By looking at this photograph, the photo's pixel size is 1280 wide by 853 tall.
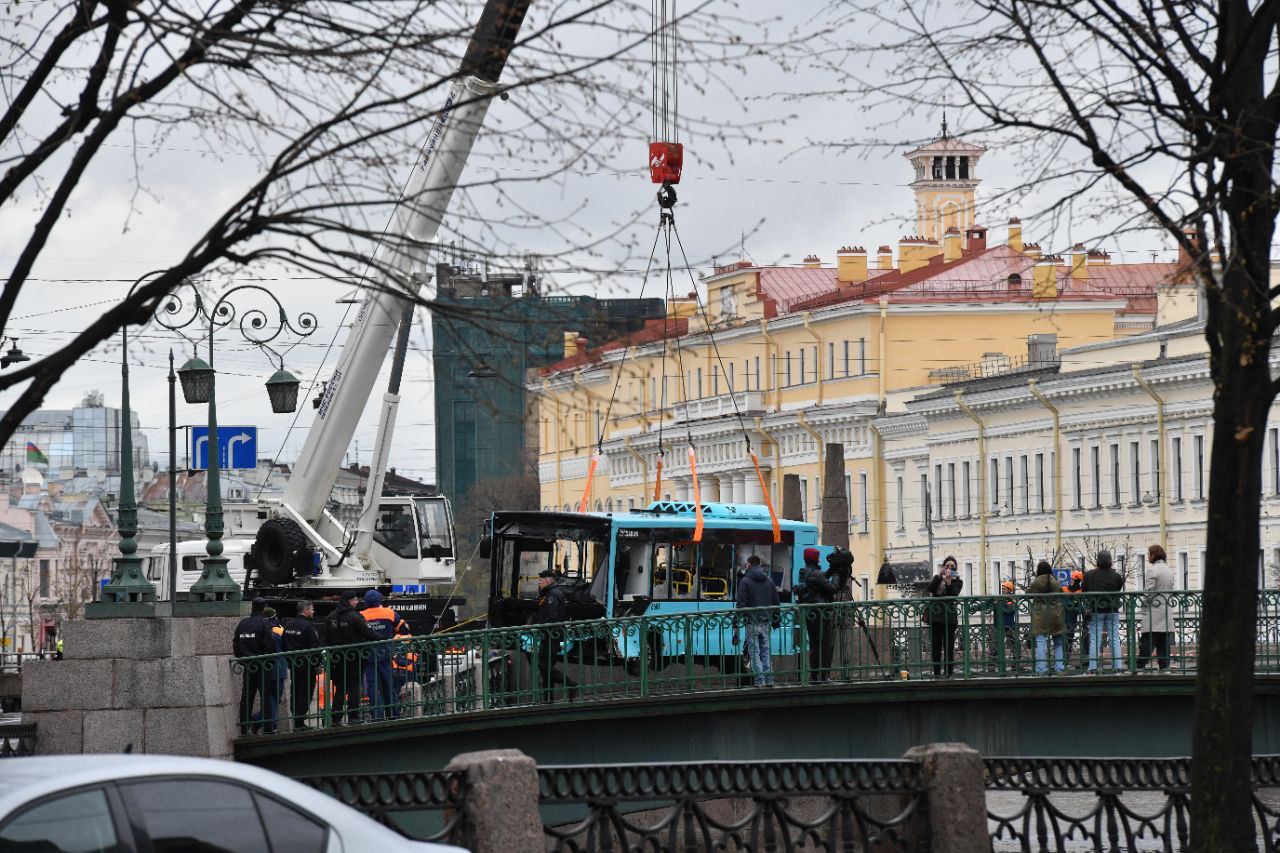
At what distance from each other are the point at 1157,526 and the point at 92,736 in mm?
52106

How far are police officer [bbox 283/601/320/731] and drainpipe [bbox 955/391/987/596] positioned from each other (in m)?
56.9

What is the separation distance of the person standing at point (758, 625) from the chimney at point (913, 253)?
246 ft

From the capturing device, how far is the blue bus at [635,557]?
101 feet

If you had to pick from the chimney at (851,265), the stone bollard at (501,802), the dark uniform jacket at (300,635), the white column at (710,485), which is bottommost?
the stone bollard at (501,802)

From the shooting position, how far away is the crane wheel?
118 feet

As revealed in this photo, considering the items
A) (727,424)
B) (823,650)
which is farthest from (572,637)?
(727,424)

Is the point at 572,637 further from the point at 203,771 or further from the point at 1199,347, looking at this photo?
the point at 1199,347

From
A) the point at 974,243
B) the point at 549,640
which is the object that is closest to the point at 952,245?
the point at 974,243

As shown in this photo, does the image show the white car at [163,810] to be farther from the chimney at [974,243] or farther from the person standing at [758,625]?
the chimney at [974,243]

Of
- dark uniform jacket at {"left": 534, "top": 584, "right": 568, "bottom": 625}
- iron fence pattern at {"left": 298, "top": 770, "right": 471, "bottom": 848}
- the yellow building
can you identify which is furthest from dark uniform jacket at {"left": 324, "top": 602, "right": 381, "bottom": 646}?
the yellow building

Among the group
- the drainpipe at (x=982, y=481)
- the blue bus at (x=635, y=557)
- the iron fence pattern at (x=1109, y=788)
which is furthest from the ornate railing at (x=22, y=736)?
the drainpipe at (x=982, y=481)

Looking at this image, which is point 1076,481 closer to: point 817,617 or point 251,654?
point 817,617

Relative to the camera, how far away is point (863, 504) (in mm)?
92375

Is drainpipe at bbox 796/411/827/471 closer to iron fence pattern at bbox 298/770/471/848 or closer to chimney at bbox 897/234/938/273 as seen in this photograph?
chimney at bbox 897/234/938/273
